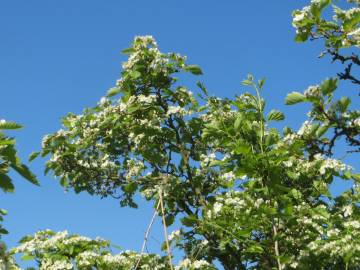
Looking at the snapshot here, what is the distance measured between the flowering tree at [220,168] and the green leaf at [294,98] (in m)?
0.02

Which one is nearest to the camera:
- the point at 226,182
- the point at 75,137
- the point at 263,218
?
the point at 263,218

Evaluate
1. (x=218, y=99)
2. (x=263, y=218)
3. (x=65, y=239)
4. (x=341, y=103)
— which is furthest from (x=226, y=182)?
(x=341, y=103)

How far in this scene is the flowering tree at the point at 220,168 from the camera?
5953 mm

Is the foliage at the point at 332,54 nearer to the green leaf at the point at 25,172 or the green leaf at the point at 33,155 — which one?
the green leaf at the point at 25,172

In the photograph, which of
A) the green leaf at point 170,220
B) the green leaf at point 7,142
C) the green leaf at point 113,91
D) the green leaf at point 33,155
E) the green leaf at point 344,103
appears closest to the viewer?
the green leaf at point 7,142

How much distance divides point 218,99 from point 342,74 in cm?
410

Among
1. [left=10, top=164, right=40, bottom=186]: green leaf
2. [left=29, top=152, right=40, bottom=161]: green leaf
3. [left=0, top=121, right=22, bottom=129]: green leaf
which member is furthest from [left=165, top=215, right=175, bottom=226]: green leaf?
[left=10, top=164, right=40, bottom=186]: green leaf

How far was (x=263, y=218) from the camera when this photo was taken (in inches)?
253

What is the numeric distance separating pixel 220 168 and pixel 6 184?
6.42 metres

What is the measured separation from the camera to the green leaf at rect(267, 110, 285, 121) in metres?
6.42

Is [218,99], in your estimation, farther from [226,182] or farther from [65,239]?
[65,239]

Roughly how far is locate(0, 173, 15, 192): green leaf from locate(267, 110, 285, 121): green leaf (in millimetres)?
3792

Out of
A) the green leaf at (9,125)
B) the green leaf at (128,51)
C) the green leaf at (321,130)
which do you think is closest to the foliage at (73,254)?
the green leaf at (128,51)

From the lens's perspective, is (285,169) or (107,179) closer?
(285,169)
